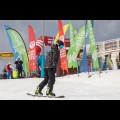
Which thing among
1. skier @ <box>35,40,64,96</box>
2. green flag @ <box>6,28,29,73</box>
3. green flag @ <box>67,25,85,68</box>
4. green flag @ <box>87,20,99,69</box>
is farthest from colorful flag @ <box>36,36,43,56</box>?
skier @ <box>35,40,64,96</box>

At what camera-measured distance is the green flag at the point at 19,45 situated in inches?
867

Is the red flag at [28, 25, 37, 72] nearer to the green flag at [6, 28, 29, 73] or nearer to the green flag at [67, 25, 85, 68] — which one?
the green flag at [6, 28, 29, 73]

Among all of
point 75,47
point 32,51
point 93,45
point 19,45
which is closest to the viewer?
→ point 93,45

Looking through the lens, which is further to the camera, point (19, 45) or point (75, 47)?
point (19, 45)

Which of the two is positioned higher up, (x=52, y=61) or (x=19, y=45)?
(x=19, y=45)

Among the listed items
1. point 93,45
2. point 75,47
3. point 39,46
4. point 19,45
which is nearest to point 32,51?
point 39,46

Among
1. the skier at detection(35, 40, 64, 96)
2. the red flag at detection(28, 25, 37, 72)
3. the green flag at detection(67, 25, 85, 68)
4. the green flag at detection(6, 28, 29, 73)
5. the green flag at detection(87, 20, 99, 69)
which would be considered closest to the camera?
the skier at detection(35, 40, 64, 96)

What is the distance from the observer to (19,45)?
22.4 meters

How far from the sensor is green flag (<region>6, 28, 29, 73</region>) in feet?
72.3

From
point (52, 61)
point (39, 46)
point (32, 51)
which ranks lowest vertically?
point (52, 61)

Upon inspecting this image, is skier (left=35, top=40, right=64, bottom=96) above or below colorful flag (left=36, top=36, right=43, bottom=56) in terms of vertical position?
below

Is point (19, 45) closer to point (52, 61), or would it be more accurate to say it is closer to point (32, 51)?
point (32, 51)
